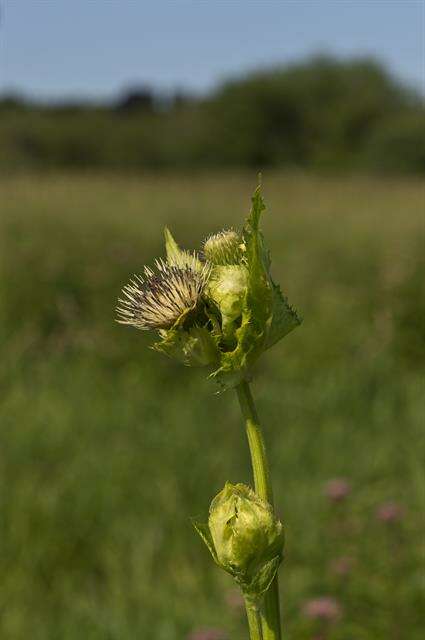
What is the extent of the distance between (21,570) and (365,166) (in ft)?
65.3

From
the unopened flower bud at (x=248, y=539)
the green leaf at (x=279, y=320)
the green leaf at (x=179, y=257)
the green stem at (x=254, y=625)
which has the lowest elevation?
the green stem at (x=254, y=625)

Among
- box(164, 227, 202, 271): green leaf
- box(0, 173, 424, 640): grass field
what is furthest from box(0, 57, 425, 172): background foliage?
box(164, 227, 202, 271): green leaf

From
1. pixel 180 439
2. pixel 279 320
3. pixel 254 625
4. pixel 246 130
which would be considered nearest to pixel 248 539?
pixel 254 625

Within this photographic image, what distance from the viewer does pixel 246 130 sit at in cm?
2503

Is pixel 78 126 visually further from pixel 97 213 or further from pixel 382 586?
pixel 382 586

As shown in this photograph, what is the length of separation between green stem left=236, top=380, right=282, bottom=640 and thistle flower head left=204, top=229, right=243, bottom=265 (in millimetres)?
132

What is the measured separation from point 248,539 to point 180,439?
3529 millimetres

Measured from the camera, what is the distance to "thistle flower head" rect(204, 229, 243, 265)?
784 millimetres

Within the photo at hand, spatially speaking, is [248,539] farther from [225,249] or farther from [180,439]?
[180,439]

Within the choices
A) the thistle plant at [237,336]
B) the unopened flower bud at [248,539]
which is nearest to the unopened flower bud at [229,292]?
the thistle plant at [237,336]

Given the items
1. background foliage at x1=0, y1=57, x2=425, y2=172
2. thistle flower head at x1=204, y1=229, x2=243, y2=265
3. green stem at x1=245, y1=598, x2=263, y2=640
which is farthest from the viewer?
background foliage at x1=0, y1=57, x2=425, y2=172

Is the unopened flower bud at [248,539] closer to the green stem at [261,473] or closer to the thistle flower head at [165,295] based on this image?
the green stem at [261,473]

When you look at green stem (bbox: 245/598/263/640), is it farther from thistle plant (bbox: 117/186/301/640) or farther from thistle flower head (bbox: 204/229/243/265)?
thistle flower head (bbox: 204/229/243/265)

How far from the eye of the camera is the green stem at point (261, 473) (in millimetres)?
686
